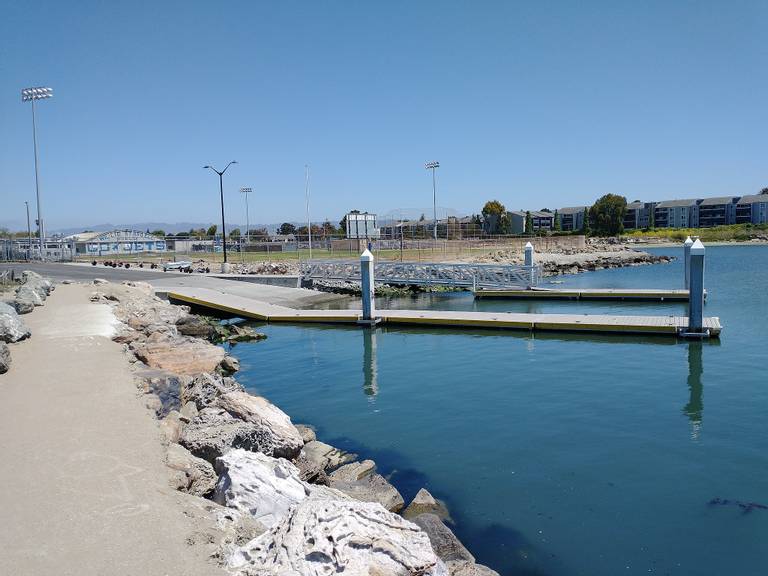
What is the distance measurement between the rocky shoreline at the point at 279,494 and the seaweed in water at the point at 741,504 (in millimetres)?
3430

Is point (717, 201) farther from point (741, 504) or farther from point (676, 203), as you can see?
point (741, 504)

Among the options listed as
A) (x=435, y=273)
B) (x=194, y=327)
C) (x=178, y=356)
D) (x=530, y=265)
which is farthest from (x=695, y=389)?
(x=435, y=273)

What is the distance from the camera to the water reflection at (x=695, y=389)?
10281 millimetres

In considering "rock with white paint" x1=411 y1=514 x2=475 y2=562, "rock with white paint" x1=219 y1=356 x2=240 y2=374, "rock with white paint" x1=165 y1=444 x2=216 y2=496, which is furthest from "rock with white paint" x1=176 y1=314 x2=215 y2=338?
"rock with white paint" x1=411 y1=514 x2=475 y2=562

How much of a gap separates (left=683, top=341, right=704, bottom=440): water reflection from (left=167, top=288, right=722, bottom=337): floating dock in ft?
4.21

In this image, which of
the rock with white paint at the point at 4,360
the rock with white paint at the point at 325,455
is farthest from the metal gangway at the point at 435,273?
the rock with white paint at the point at 4,360

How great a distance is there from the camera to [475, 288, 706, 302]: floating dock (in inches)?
1026

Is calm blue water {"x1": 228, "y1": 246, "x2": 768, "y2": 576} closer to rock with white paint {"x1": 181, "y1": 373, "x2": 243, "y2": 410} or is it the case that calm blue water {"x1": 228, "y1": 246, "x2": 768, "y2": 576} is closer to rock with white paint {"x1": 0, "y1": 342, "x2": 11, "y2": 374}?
rock with white paint {"x1": 181, "y1": 373, "x2": 243, "y2": 410}

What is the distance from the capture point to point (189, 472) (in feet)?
20.2

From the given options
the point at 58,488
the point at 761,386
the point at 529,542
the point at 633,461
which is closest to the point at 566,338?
the point at 761,386

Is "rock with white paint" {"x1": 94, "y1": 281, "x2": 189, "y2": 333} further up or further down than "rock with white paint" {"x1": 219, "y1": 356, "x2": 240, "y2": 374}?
further up

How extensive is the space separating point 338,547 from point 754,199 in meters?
143

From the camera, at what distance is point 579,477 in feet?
26.8

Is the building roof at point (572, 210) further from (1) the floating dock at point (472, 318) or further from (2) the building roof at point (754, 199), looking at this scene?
(1) the floating dock at point (472, 318)
